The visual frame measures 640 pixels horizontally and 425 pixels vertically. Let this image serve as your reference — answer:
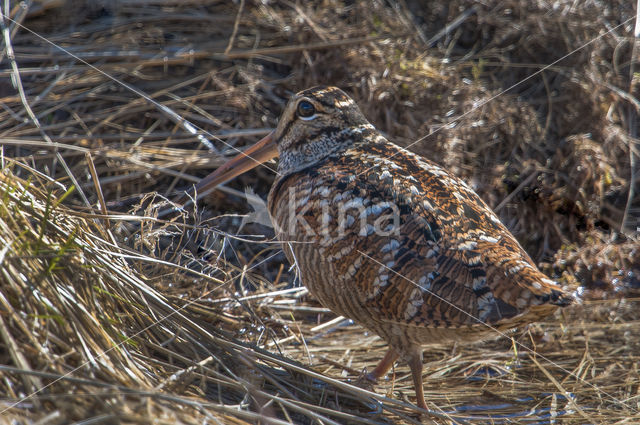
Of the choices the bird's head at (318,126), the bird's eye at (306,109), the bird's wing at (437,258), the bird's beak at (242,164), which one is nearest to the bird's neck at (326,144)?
the bird's head at (318,126)

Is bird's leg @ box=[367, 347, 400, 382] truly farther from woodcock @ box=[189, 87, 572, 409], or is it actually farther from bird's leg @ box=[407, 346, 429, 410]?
bird's leg @ box=[407, 346, 429, 410]

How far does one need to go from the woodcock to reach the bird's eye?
317mm

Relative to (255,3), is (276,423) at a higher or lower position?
lower

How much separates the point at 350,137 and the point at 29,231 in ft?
5.61

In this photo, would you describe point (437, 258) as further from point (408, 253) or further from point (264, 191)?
point (264, 191)

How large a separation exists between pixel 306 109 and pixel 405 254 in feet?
3.88

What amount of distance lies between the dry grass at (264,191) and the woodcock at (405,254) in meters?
0.29

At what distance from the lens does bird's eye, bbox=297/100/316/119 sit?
135 inches

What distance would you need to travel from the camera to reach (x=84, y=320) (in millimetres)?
2301

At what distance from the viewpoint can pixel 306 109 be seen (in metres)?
3.45

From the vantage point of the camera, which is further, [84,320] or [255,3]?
[255,3]

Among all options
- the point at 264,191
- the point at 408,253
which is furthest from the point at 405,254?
the point at 264,191

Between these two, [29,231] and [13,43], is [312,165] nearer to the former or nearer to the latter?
[29,231]

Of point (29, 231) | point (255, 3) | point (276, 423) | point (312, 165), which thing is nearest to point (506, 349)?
point (312, 165)
